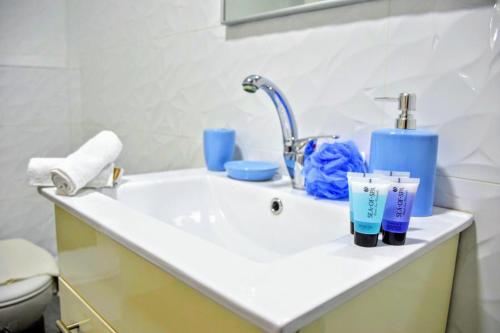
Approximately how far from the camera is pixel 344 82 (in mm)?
783

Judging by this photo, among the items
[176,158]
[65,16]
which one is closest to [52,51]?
[65,16]

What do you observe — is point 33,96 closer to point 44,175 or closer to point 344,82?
point 44,175

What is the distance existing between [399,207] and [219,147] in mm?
565

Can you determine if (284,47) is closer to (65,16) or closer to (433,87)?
(433,87)

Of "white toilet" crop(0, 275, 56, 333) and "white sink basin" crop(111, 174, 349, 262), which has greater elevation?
"white sink basin" crop(111, 174, 349, 262)

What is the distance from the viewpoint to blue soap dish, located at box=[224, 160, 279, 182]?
0.86 meters

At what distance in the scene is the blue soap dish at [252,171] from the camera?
86 centimetres

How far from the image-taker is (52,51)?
173 cm

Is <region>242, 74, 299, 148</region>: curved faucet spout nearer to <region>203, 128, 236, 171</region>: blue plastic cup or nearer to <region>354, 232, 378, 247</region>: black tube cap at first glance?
<region>203, 128, 236, 171</region>: blue plastic cup

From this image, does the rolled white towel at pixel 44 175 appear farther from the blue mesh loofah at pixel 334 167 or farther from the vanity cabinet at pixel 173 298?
the blue mesh loofah at pixel 334 167

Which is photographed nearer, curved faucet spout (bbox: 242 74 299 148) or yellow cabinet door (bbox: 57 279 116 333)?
yellow cabinet door (bbox: 57 279 116 333)

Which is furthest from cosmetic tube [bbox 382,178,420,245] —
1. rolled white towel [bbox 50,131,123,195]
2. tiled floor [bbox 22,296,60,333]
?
tiled floor [bbox 22,296,60,333]

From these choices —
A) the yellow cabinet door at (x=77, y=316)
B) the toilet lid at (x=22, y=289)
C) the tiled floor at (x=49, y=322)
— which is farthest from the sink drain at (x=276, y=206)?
the tiled floor at (x=49, y=322)

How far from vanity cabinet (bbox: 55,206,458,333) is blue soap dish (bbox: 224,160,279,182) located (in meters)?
0.34
